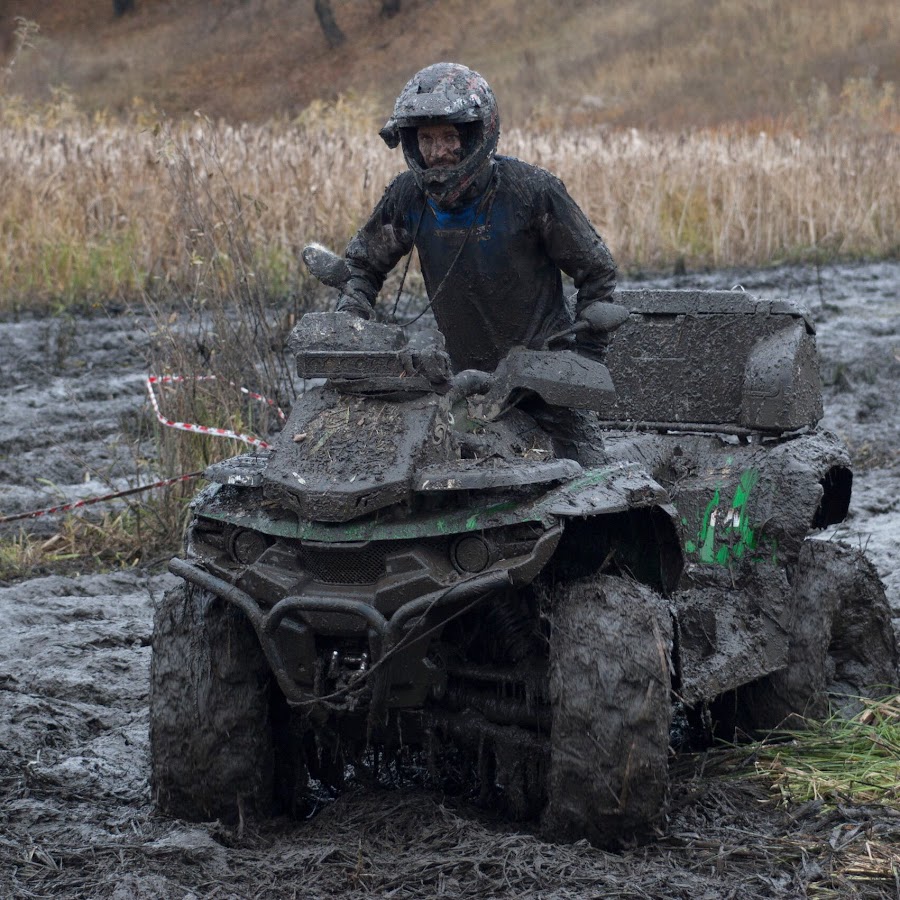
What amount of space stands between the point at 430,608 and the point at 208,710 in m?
0.80

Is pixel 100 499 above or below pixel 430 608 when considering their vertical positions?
below

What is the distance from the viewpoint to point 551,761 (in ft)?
14.4

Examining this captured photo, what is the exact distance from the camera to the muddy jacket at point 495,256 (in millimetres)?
5184

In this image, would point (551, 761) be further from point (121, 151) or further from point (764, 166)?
point (764, 166)

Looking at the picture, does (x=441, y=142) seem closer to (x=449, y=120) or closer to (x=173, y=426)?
(x=449, y=120)

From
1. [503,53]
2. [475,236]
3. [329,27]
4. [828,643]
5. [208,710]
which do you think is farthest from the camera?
[503,53]

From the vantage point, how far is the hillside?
33562mm

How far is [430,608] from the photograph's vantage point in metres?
4.21

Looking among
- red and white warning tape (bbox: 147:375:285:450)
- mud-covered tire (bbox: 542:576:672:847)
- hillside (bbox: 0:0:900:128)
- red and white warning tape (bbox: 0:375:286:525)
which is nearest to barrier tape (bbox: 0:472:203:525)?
red and white warning tape (bbox: 0:375:286:525)

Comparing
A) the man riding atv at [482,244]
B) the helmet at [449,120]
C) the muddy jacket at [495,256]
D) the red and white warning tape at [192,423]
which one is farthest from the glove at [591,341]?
the red and white warning tape at [192,423]

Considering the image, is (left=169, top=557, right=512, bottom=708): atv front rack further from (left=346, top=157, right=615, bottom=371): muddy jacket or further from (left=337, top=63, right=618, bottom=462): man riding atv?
(left=346, top=157, right=615, bottom=371): muddy jacket

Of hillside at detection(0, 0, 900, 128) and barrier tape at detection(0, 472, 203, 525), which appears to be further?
hillside at detection(0, 0, 900, 128)

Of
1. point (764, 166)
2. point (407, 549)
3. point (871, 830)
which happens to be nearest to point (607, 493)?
point (407, 549)

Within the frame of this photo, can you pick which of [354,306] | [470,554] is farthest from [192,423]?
[470,554]
